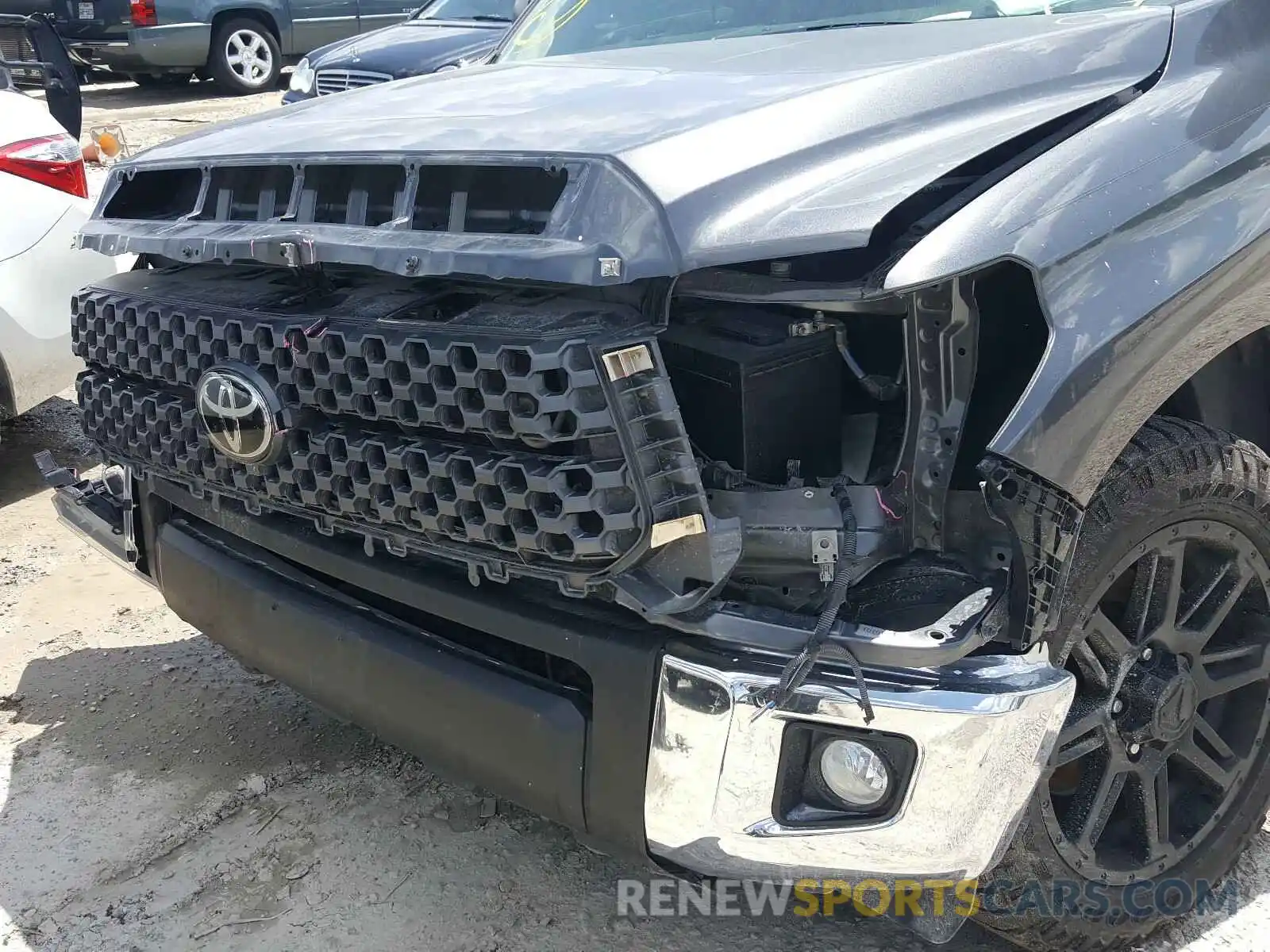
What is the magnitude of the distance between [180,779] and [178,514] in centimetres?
75

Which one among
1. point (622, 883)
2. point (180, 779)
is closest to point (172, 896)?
point (180, 779)

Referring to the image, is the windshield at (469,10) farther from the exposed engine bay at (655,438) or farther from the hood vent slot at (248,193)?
the exposed engine bay at (655,438)

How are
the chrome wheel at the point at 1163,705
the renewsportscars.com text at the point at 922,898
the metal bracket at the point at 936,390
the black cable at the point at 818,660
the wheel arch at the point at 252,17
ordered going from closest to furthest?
the black cable at the point at 818,660, the metal bracket at the point at 936,390, the renewsportscars.com text at the point at 922,898, the chrome wheel at the point at 1163,705, the wheel arch at the point at 252,17

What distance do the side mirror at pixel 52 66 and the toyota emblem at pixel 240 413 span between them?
337 cm

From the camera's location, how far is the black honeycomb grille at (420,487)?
1832 millimetres

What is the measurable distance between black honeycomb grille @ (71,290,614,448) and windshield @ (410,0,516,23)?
7392 millimetres

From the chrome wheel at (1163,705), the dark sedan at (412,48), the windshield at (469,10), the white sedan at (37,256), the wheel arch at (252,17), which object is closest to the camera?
the chrome wheel at (1163,705)

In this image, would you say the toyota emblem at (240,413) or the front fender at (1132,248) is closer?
the front fender at (1132,248)

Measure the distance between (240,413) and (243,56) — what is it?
12.7m

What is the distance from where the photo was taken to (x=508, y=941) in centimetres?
247

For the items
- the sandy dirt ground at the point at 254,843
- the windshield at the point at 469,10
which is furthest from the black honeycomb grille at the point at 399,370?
the windshield at the point at 469,10


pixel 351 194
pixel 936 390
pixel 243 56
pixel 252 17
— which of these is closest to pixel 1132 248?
pixel 936 390

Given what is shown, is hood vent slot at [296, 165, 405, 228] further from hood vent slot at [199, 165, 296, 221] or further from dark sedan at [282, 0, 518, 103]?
dark sedan at [282, 0, 518, 103]

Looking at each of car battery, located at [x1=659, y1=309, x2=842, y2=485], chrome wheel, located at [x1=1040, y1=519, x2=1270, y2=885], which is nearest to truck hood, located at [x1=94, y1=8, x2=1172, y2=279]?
car battery, located at [x1=659, y1=309, x2=842, y2=485]
